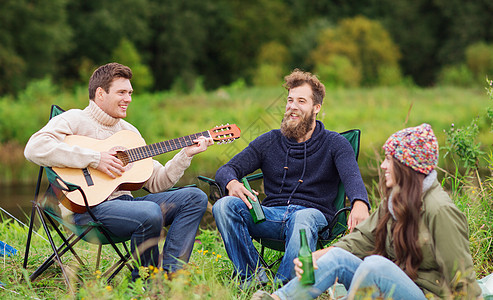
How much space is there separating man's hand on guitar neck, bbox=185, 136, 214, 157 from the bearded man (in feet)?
0.63

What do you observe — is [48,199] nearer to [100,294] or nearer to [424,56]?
[100,294]

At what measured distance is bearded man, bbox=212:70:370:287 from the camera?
3262mm

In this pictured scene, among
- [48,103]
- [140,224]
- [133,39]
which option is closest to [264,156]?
[140,224]

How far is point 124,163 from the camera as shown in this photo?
350 centimetres

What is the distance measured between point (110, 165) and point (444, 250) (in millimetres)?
1815

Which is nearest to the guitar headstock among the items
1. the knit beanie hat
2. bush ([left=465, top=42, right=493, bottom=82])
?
the knit beanie hat

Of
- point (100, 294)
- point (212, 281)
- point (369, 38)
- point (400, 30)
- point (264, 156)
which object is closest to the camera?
point (100, 294)

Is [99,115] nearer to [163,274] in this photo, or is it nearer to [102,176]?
[102,176]

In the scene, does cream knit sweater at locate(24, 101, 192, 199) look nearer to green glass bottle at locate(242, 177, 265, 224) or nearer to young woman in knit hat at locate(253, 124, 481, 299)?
green glass bottle at locate(242, 177, 265, 224)

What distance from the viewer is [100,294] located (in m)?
2.80

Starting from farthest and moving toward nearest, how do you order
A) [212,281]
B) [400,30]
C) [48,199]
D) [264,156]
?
[400,30] → [264,156] → [48,199] → [212,281]

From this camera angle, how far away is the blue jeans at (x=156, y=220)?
3.25 metres

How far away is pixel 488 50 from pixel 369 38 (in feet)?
17.0

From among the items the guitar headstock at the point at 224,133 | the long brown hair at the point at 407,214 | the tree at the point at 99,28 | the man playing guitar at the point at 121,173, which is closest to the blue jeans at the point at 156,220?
the man playing guitar at the point at 121,173
